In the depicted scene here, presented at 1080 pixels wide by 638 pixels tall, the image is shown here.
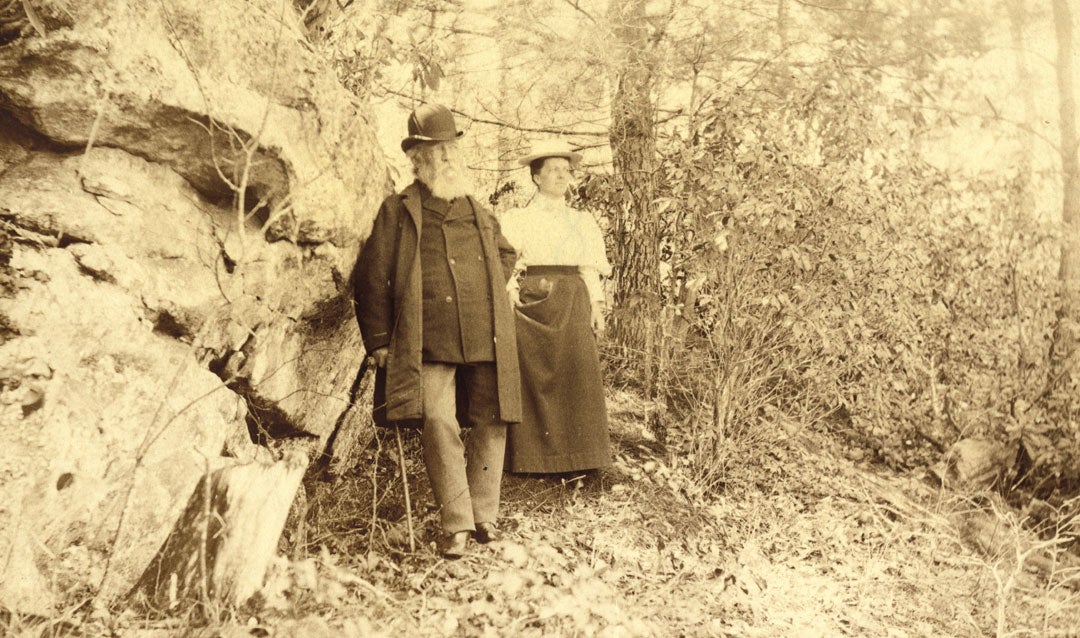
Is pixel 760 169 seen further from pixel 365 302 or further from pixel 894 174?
pixel 365 302

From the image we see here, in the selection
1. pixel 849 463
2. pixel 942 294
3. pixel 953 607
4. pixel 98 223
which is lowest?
pixel 953 607

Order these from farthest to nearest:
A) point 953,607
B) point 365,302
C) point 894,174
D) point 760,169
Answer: point 894,174 → point 760,169 → point 953,607 → point 365,302

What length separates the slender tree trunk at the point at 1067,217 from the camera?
5441mm

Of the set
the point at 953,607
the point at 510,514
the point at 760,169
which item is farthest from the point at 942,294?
the point at 510,514

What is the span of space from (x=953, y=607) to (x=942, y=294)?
2.00m

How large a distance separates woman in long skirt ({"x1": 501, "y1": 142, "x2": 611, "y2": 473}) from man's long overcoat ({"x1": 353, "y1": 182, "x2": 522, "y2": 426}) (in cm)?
42

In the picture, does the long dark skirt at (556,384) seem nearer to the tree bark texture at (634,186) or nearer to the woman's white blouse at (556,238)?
the woman's white blouse at (556,238)

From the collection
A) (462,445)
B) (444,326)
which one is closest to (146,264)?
(444,326)

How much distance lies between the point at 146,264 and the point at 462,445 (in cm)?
146

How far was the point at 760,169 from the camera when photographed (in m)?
Answer: 4.69

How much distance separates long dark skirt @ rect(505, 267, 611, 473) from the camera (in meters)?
4.33

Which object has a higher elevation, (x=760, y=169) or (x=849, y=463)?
(x=760, y=169)

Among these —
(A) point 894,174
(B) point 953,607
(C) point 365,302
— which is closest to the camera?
(C) point 365,302

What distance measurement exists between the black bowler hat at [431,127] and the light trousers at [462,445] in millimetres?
991
